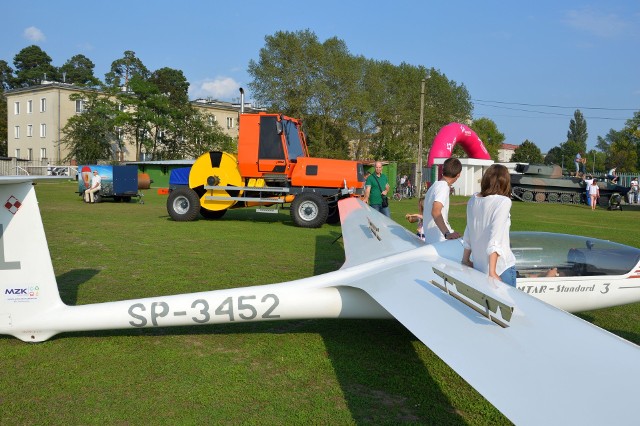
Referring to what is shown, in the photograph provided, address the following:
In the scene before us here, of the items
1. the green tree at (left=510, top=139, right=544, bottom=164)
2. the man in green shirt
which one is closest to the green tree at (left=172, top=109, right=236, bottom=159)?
the man in green shirt

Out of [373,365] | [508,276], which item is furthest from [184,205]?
[508,276]

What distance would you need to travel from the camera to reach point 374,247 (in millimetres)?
5535

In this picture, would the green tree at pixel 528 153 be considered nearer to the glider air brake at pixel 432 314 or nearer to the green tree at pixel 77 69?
Result: the green tree at pixel 77 69

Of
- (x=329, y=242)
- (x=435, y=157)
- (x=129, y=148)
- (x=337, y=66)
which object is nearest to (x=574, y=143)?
(x=337, y=66)

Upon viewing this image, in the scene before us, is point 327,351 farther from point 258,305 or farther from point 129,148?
point 129,148

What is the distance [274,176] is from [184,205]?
9.40ft

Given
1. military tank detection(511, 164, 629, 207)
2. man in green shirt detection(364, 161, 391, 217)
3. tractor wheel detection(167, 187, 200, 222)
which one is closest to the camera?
man in green shirt detection(364, 161, 391, 217)

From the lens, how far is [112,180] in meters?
22.6

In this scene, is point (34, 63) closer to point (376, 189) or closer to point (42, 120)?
point (42, 120)

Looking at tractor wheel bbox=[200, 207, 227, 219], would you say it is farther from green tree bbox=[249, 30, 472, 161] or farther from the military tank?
green tree bbox=[249, 30, 472, 161]

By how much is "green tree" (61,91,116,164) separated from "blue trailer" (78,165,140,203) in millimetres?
36597

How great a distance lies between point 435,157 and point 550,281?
1665 cm

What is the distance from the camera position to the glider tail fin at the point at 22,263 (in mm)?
3939

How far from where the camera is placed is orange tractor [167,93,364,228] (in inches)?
529
